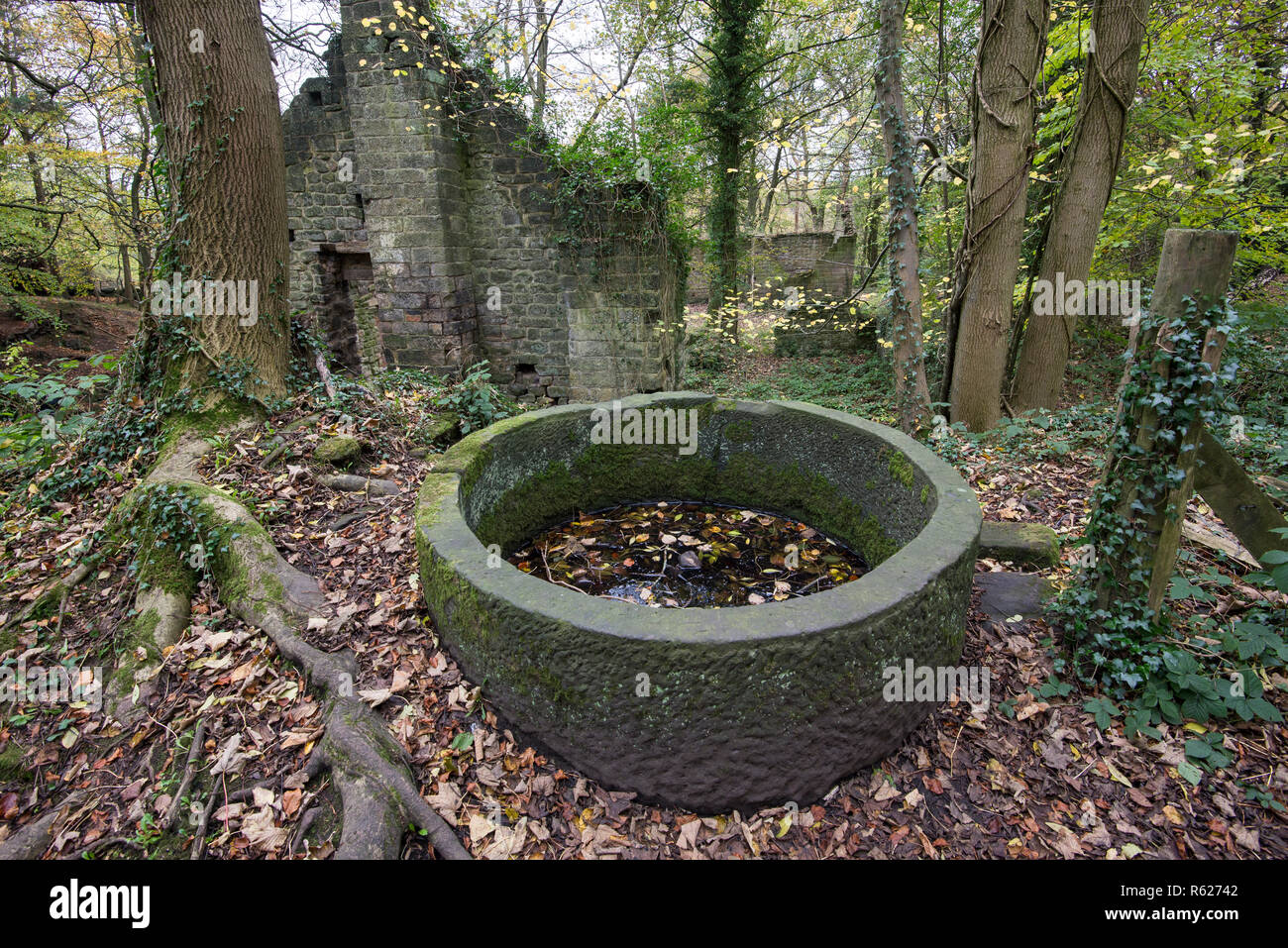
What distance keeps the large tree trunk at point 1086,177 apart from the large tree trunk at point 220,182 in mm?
6257

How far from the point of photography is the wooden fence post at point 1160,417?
2137mm

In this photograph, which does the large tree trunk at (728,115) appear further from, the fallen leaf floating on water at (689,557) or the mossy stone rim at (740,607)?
the mossy stone rim at (740,607)

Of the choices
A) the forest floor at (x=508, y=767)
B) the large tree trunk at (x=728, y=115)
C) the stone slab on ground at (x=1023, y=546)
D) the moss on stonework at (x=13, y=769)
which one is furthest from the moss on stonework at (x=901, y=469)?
the large tree trunk at (x=728, y=115)

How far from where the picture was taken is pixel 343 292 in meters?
8.23

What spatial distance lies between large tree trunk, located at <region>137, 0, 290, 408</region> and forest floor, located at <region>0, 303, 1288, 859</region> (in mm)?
1638

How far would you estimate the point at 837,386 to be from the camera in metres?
9.55

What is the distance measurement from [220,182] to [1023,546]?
5594 mm

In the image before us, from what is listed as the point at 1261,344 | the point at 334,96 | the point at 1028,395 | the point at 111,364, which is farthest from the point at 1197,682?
the point at 334,96

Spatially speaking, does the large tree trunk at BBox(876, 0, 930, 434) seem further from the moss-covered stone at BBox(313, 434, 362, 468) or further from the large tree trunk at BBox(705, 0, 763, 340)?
the moss-covered stone at BBox(313, 434, 362, 468)

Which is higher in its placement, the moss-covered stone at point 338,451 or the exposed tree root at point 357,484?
the moss-covered stone at point 338,451

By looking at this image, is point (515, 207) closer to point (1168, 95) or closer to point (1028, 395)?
point (1028, 395)

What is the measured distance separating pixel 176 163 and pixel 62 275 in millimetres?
8779

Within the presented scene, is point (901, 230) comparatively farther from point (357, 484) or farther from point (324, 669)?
point (324, 669)

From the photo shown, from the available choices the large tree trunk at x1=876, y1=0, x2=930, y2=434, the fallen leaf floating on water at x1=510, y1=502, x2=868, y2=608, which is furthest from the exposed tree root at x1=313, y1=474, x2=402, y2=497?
the large tree trunk at x1=876, y1=0, x2=930, y2=434
